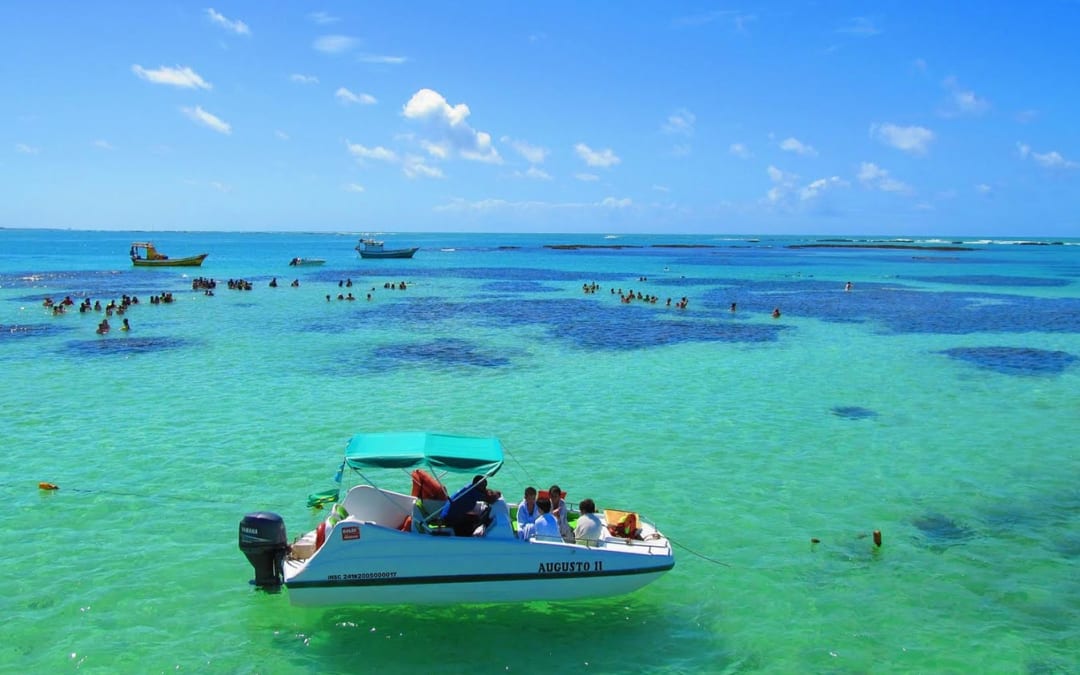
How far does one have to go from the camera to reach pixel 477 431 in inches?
866

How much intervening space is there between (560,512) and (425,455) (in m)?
2.44

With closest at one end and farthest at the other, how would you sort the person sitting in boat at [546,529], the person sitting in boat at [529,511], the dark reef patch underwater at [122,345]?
the person sitting in boat at [546,529] < the person sitting in boat at [529,511] < the dark reef patch underwater at [122,345]

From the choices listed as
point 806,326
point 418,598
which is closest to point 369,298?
point 806,326

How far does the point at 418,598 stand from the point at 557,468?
7.37 m

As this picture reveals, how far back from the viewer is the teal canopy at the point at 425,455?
40.5ft

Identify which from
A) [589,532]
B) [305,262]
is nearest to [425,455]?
[589,532]

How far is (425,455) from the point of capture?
12336 millimetres

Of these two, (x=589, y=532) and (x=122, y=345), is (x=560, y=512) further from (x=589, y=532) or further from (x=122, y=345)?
(x=122, y=345)

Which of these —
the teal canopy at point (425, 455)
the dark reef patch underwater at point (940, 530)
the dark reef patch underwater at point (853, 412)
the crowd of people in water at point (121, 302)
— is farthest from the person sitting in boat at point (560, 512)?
the crowd of people in water at point (121, 302)

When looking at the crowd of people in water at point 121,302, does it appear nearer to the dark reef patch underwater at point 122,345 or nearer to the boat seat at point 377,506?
the dark reef patch underwater at point 122,345

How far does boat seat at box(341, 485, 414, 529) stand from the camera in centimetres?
1265

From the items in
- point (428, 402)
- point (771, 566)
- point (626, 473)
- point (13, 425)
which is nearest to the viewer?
point (771, 566)

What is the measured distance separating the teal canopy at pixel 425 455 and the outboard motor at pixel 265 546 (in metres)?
1.58

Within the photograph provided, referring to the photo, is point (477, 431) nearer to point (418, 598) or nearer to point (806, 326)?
point (418, 598)
